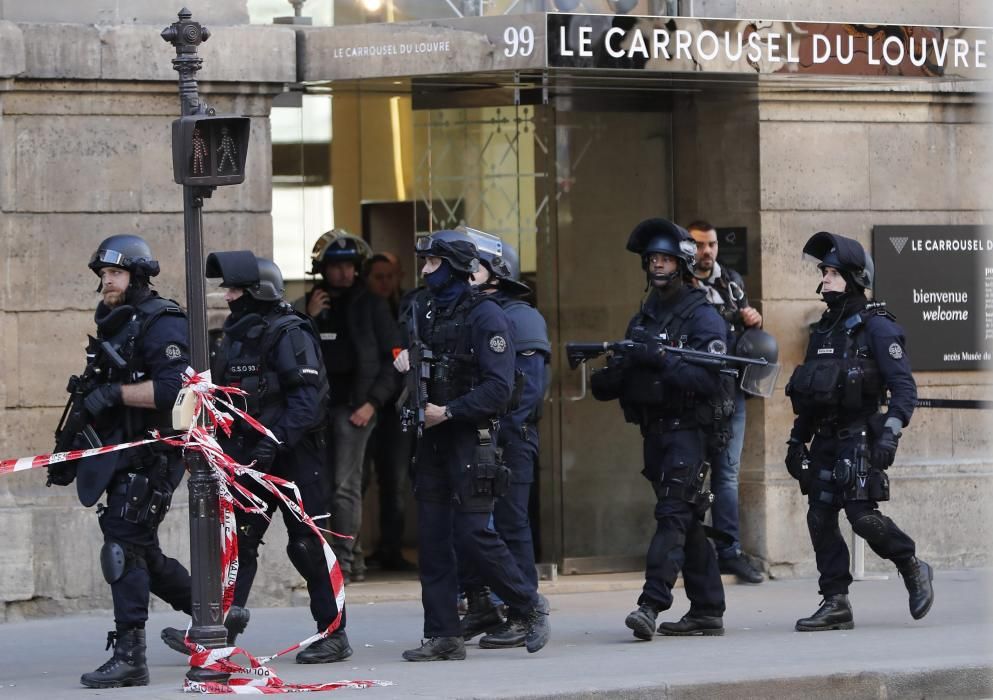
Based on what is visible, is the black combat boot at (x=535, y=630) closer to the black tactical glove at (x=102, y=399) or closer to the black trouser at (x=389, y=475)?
the black tactical glove at (x=102, y=399)

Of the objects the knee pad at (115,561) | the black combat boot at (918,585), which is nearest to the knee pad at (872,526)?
the black combat boot at (918,585)

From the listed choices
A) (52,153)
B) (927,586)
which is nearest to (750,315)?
(927,586)

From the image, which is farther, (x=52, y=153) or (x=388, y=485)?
(x=388, y=485)

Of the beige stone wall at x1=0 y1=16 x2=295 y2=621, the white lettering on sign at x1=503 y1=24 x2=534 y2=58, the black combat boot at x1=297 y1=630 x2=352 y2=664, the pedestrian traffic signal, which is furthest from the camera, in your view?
the beige stone wall at x1=0 y1=16 x2=295 y2=621

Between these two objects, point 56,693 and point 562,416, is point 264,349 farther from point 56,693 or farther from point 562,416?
point 562,416

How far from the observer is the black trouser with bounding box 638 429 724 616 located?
8.72 meters

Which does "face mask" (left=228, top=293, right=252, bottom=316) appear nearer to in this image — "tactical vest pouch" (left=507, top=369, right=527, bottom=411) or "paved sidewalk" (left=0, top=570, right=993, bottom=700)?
"tactical vest pouch" (left=507, top=369, right=527, bottom=411)

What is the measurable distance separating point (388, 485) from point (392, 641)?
2707mm

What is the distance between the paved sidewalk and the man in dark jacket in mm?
499

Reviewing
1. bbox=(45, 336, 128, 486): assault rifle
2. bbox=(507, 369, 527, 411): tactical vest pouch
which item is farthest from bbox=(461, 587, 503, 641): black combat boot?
bbox=(45, 336, 128, 486): assault rifle

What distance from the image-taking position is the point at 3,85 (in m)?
9.73

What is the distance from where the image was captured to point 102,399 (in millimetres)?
7602

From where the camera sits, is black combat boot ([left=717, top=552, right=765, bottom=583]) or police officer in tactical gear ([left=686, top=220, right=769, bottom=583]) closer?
police officer in tactical gear ([left=686, top=220, right=769, bottom=583])

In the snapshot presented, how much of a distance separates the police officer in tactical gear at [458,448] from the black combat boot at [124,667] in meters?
1.30
